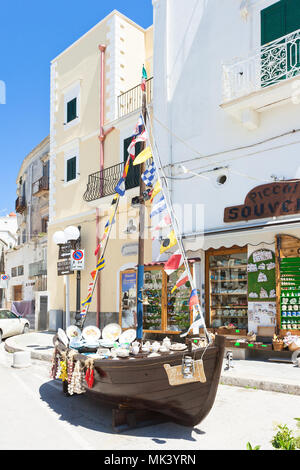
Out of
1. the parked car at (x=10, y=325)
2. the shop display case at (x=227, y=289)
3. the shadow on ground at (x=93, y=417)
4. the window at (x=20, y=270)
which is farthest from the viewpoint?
the window at (x=20, y=270)

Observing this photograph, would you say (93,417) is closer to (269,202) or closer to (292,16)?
(269,202)

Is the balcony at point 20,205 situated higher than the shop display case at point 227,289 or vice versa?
the balcony at point 20,205

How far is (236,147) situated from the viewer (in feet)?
37.0

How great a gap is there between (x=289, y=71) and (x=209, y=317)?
6559 millimetres

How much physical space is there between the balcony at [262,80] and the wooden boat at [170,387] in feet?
22.5

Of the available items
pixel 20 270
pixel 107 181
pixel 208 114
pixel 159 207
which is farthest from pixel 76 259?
pixel 20 270

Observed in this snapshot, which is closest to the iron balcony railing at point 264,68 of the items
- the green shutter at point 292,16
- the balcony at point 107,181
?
the green shutter at point 292,16

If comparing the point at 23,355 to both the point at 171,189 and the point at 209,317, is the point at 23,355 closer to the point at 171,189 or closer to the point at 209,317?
the point at 209,317

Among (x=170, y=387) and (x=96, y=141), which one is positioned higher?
(x=96, y=141)

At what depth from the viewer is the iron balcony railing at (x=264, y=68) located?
10062 mm

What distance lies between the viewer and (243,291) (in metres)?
11.0

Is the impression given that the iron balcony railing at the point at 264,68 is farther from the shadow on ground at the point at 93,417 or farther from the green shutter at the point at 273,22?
the shadow on ground at the point at 93,417

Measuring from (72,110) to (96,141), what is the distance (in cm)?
277
